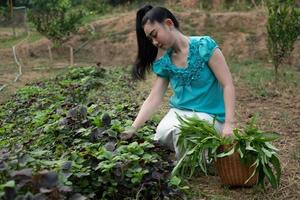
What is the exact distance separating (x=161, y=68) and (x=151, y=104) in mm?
262

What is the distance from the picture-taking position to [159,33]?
3.65m

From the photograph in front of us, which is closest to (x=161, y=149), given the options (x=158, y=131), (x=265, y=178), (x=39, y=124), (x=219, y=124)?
(x=158, y=131)

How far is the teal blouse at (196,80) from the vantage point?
3807mm

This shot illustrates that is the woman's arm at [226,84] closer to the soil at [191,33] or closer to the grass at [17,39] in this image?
the soil at [191,33]

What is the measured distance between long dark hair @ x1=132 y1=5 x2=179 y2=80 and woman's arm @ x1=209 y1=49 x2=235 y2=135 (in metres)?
0.36

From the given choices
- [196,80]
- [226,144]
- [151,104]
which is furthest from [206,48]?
[226,144]

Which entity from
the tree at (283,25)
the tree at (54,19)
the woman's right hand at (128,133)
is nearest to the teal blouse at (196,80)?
the woman's right hand at (128,133)

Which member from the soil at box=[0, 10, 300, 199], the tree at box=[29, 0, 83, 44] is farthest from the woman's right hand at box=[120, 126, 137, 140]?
the tree at box=[29, 0, 83, 44]

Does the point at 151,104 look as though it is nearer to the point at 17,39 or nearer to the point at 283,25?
the point at 283,25

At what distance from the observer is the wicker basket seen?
3.46 meters

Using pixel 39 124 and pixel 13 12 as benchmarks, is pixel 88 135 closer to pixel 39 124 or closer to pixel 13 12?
pixel 39 124

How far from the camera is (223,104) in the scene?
394 cm

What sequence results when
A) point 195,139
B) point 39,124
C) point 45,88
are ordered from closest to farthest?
point 195,139 → point 39,124 → point 45,88

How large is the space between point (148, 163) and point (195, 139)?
401 mm
